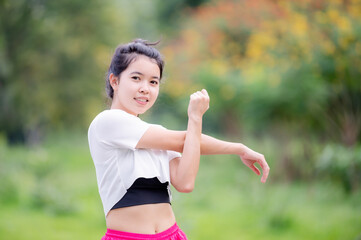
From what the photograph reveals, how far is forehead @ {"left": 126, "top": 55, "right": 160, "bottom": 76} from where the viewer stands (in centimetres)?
160

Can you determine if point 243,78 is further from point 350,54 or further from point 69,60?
point 69,60

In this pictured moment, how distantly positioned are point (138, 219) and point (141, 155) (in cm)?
22

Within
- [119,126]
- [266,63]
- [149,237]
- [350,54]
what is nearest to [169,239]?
[149,237]

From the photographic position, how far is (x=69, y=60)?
36.6 ft

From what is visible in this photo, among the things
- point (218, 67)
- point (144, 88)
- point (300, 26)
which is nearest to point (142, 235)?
point (144, 88)

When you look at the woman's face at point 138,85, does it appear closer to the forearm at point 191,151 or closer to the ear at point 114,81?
the ear at point 114,81

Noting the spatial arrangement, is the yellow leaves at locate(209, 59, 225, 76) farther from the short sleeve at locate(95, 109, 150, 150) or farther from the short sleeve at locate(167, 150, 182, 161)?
the short sleeve at locate(95, 109, 150, 150)

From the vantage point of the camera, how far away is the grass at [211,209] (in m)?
4.99

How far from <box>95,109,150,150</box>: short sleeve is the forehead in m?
0.16

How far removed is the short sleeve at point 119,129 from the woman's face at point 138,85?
0.06m

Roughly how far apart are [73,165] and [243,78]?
15.1 ft

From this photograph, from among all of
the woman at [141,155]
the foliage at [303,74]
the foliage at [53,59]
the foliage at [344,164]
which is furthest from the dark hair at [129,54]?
the foliage at [53,59]

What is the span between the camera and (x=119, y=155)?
1.54m

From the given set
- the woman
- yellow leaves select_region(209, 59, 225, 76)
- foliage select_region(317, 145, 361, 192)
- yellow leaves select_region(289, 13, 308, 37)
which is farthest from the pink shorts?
yellow leaves select_region(209, 59, 225, 76)
